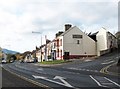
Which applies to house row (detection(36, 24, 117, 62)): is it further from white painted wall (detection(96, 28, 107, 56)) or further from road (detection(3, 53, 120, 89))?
road (detection(3, 53, 120, 89))

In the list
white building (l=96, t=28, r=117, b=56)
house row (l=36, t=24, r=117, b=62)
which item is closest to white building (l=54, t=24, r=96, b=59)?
house row (l=36, t=24, r=117, b=62)

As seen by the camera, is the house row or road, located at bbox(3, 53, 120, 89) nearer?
road, located at bbox(3, 53, 120, 89)

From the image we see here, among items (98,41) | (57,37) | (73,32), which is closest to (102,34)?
(98,41)

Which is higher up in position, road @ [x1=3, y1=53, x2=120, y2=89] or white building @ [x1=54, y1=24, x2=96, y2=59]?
white building @ [x1=54, y1=24, x2=96, y2=59]

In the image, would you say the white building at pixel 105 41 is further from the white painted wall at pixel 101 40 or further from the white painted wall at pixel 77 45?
the white painted wall at pixel 77 45

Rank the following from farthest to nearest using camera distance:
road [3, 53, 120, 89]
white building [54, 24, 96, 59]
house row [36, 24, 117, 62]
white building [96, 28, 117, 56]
Result: 1. white building [54, 24, 96, 59]
2. house row [36, 24, 117, 62]
3. white building [96, 28, 117, 56]
4. road [3, 53, 120, 89]

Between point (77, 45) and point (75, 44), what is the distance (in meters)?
0.61

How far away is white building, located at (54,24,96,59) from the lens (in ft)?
285

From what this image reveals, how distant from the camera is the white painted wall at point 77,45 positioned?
87.1m

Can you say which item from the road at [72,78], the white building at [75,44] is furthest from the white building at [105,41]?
the road at [72,78]

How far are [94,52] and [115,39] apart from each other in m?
6.96

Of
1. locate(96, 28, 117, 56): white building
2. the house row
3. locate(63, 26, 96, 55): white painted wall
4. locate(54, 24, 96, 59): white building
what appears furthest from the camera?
locate(63, 26, 96, 55): white painted wall

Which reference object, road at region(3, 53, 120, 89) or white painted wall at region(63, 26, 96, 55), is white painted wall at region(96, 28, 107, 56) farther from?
road at region(3, 53, 120, 89)

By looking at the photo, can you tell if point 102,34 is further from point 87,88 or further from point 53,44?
point 87,88
